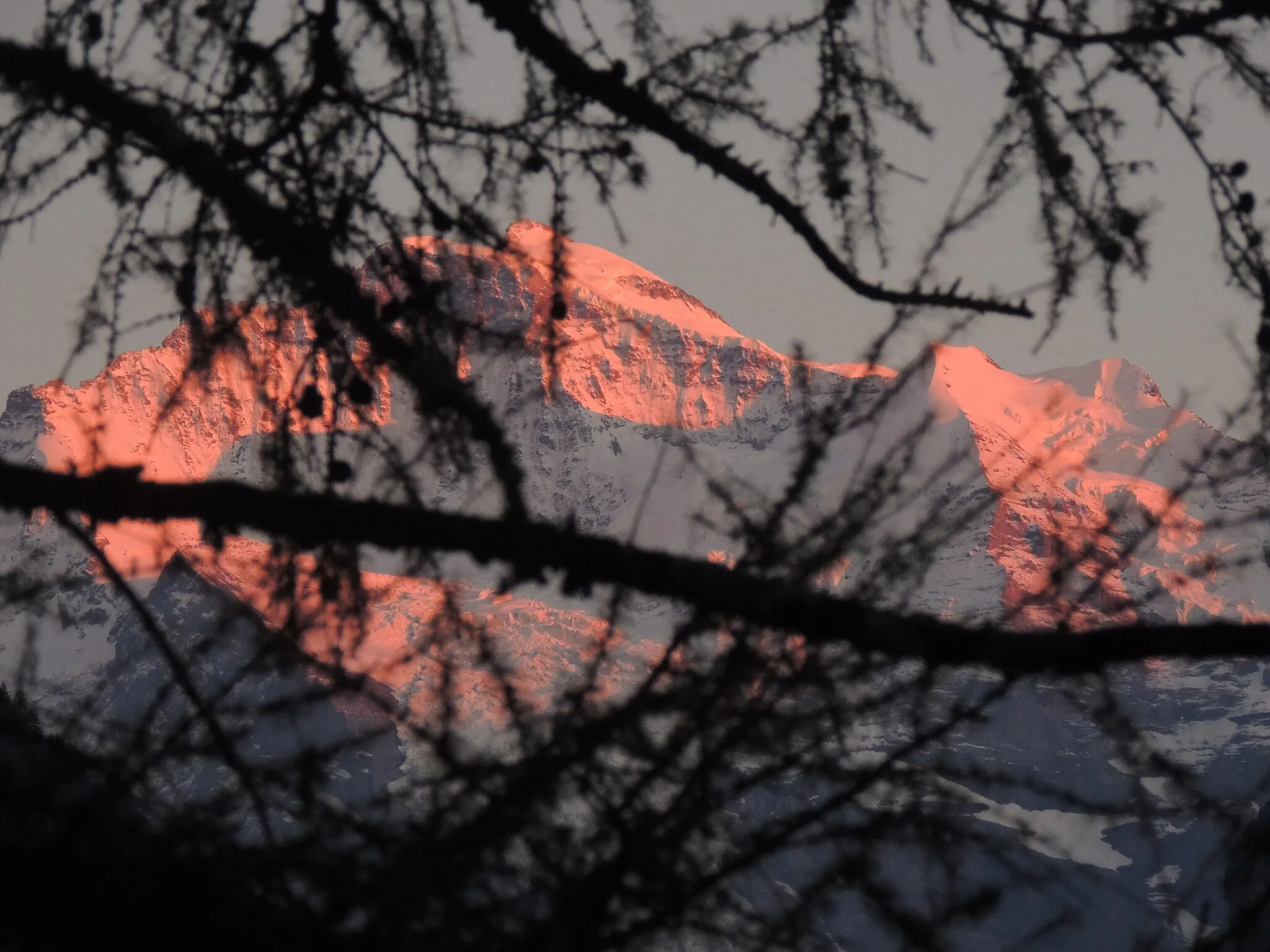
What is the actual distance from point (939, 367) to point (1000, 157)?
529 millimetres

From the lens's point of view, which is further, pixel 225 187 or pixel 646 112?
pixel 646 112

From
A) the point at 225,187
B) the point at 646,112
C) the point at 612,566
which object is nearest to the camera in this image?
the point at 612,566

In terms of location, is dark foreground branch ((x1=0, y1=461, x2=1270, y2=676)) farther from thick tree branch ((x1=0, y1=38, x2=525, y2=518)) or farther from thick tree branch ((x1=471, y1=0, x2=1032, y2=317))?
thick tree branch ((x1=471, y1=0, x2=1032, y2=317))

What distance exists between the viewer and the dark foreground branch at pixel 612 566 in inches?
45.9

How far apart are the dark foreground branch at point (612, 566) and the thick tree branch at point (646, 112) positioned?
0.85m

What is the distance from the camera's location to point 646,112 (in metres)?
1.95

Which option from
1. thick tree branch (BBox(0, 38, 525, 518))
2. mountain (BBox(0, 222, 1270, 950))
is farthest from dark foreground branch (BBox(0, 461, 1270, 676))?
thick tree branch (BBox(0, 38, 525, 518))

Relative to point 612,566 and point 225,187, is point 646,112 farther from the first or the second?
point 612,566

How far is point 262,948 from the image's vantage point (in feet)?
3.57

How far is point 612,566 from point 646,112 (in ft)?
3.25

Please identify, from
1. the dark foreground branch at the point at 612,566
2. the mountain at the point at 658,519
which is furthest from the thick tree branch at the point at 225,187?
the dark foreground branch at the point at 612,566

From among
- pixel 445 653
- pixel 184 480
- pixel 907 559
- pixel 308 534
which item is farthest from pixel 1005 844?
pixel 184 480

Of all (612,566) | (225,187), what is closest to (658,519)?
(612,566)

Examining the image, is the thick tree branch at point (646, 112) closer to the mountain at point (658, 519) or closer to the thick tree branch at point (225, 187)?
the mountain at point (658, 519)
